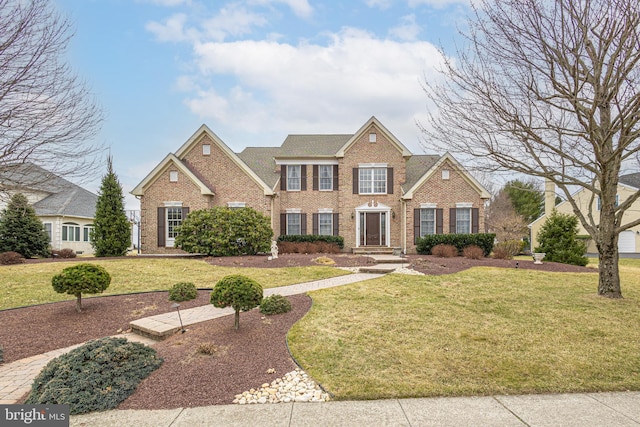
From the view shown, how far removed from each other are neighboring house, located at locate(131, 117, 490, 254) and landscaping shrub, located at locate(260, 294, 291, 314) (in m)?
12.3

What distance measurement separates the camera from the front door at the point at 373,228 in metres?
20.5

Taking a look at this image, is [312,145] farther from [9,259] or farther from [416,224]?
[9,259]

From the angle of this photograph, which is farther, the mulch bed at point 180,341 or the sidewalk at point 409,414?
the mulch bed at point 180,341

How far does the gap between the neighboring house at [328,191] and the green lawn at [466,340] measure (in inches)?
424

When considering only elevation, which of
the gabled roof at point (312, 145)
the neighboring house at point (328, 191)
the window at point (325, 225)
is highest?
the gabled roof at point (312, 145)

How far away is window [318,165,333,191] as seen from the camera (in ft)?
68.9

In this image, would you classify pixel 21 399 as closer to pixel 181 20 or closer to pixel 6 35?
pixel 6 35

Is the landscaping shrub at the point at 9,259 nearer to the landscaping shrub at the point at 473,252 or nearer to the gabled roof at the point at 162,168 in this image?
the gabled roof at the point at 162,168

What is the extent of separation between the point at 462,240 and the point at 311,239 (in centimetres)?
832

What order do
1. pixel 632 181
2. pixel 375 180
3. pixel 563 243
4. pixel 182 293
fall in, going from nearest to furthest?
pixel 182 293 < pixel 563 243 < pixel 375 180 < pixel 632 181

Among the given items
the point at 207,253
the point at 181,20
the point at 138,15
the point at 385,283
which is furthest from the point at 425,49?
the point at 207,253

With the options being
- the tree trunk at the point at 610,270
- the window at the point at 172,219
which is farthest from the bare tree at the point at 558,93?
the window at the point at 172,219

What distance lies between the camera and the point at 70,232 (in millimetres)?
24250

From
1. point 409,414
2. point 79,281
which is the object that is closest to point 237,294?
point 409,414
